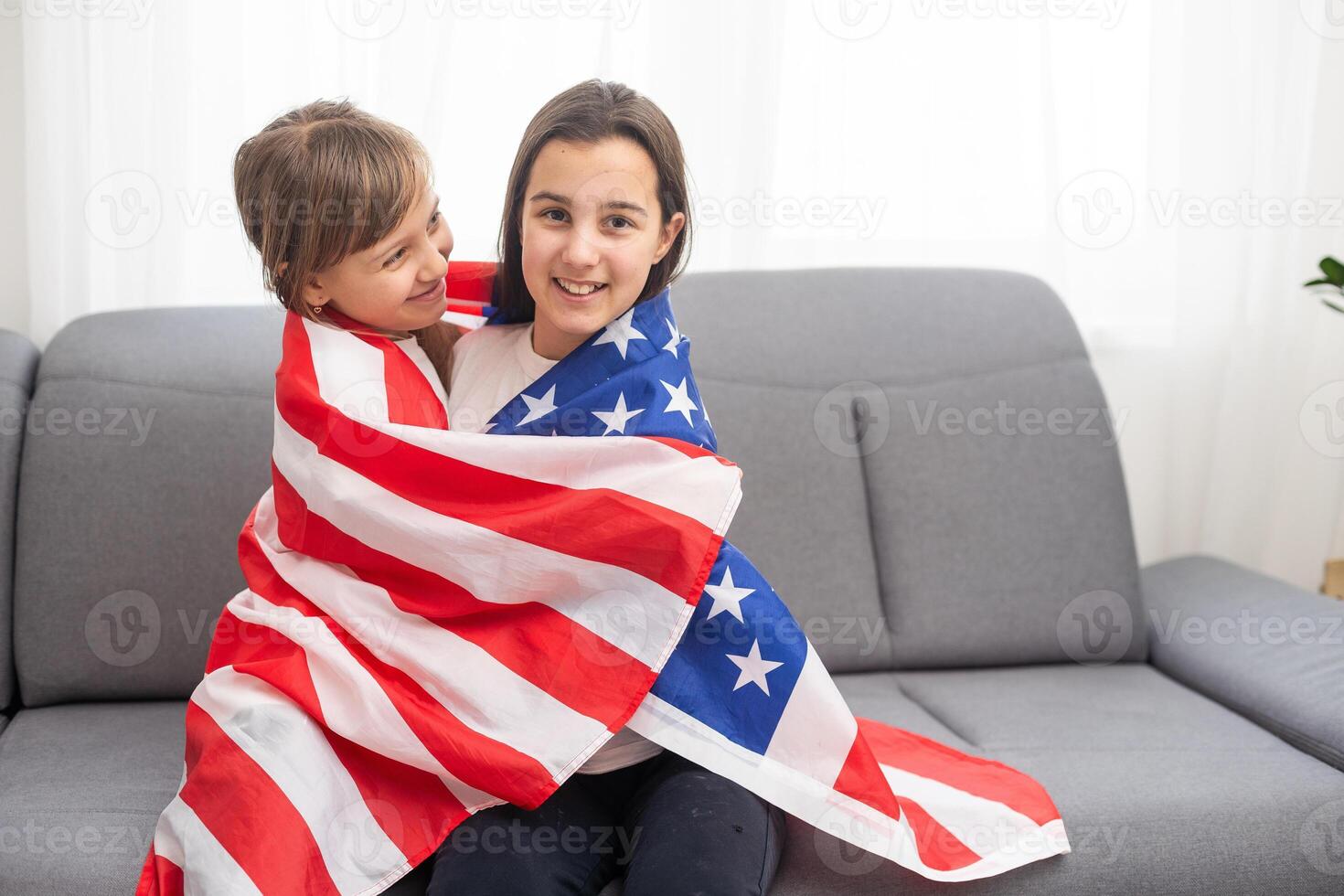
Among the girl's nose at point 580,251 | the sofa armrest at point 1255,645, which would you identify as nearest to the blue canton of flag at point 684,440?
the girl's nose at point 580,251

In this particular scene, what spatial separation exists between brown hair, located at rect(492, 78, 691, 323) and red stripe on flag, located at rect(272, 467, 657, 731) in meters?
0.39

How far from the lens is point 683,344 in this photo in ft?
4.83

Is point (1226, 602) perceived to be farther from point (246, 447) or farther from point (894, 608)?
→ point (246, 447)

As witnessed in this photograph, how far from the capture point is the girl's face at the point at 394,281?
1.37 m

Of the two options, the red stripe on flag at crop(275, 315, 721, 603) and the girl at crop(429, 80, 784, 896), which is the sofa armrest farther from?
the red stripe on flag at crop(275, 315, 721, 603)

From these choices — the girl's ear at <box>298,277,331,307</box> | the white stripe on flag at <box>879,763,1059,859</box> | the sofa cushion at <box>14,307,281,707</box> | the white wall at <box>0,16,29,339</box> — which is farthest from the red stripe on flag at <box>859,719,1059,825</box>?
the white wall at <box>0,16,29,339</box>

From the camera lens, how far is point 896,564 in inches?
74.9

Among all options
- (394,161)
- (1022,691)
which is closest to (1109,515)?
(1022,691)

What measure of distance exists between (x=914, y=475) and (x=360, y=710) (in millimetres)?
1034

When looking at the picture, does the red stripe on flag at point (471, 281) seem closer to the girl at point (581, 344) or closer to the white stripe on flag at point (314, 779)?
the girl at point (581, 344)

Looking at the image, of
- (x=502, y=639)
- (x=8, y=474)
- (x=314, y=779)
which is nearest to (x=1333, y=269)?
(x=502, y=639)

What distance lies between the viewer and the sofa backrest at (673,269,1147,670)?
1.88 meters

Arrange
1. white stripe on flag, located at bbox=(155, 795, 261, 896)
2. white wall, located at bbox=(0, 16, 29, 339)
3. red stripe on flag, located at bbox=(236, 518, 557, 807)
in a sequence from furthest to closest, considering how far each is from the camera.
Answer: white wall, located at bbox=(0, 16, 29, 339)
red stripe on flag, located at bbox=(236, 518, 557, 807)
white stripe on flag, located at bbox=(155, 795, 261, 896)

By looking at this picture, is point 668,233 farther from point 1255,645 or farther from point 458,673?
point 1255,645
